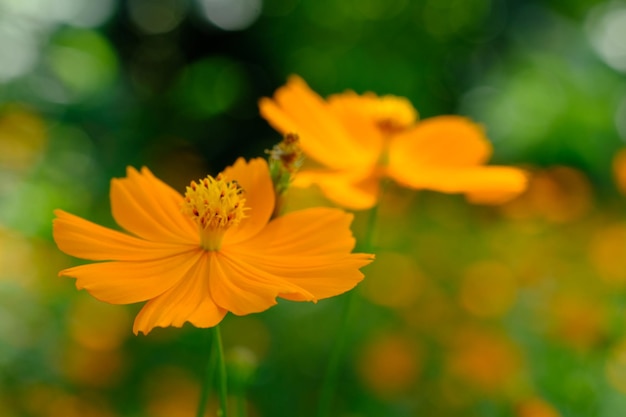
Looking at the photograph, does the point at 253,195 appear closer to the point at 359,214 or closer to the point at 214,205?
the point at 214,205

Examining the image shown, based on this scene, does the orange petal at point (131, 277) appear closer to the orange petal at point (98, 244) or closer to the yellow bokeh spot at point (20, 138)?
the orange petal at point (98, 244)

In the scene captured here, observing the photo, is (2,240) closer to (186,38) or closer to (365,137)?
(365,137)

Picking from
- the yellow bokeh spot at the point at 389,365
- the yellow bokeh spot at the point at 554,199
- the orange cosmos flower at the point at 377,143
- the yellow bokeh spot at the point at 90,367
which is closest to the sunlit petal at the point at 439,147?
the orange cosmos flower at the point at 377,143

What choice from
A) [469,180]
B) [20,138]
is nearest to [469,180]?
[469,180]

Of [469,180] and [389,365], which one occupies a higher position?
[469,180]

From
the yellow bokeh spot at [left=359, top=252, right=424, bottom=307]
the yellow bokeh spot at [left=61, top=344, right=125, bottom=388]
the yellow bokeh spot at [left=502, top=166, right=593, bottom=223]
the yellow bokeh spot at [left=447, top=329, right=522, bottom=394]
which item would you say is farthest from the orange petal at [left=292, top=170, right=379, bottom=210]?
the yellow bokeh spot at [left=502, top=166, right=593, bottom=223]

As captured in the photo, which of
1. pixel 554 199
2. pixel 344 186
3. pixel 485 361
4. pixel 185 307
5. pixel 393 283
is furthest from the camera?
pixel 554 199

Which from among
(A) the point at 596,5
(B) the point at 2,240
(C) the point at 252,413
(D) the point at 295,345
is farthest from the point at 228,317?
(A) the point at 596,5
